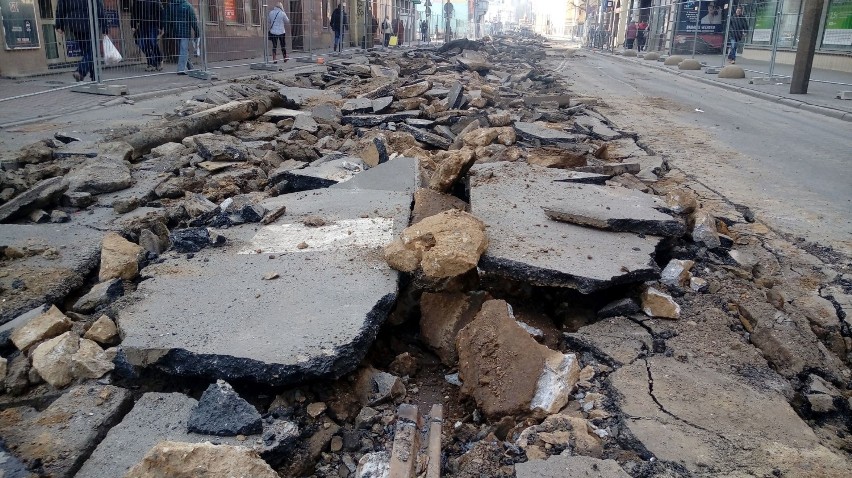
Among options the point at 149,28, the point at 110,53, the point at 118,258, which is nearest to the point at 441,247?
the point at 118,258

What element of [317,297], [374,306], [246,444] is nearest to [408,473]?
[246,444]

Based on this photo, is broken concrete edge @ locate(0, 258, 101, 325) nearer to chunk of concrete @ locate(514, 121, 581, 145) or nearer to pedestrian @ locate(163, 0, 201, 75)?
chunk of concrete @ locate(514, 121, 581, 145)

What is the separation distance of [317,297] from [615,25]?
142 feet

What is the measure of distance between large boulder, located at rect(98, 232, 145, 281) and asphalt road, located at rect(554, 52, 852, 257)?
4.37 meters

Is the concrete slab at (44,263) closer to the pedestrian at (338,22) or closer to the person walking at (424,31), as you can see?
the pedestrian at (338,22)

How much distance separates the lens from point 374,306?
2656 mm

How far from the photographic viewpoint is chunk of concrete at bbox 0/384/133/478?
195 cm

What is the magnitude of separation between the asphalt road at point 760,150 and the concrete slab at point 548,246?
67.9 inches

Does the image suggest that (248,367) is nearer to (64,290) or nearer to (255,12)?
(64,290)

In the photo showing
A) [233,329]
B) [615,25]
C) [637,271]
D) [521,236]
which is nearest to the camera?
[233,329]

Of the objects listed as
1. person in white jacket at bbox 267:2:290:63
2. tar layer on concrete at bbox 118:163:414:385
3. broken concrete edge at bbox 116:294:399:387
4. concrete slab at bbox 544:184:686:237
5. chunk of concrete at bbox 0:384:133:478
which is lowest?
chunk of concrete at bbox 0:384:133:478

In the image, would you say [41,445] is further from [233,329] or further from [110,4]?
[110,4]

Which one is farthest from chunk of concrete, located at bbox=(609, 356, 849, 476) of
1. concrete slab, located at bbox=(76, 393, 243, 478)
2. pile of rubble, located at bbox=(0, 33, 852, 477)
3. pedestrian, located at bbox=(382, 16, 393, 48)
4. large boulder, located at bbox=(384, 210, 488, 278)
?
pedestrian, located at bbox=(382, 16, 393, 48)

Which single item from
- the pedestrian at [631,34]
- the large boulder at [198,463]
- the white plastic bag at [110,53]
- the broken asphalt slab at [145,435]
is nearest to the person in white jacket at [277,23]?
the white plastic bag at [110,53]
